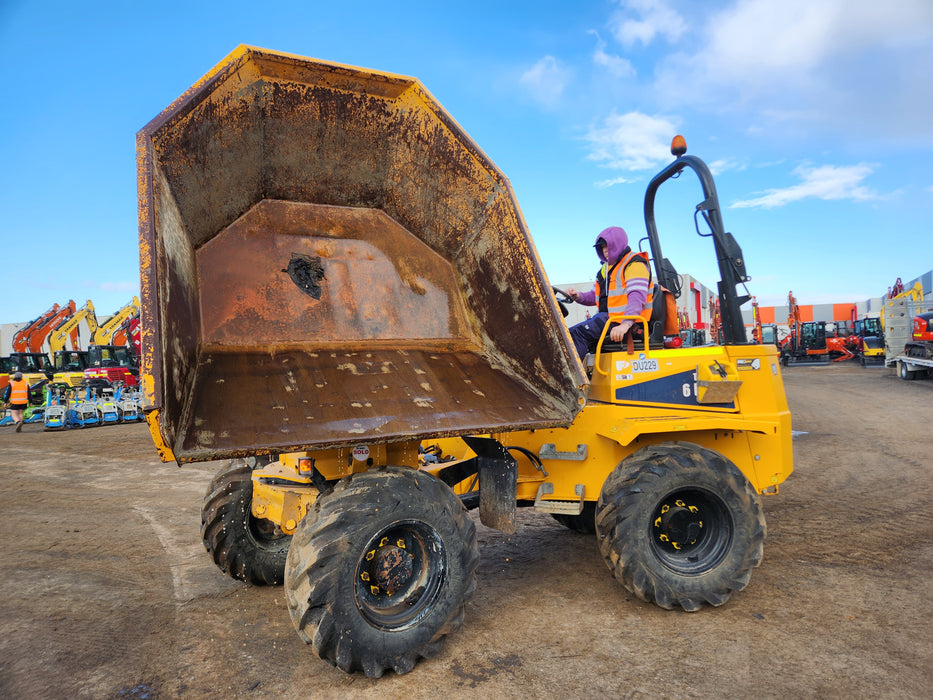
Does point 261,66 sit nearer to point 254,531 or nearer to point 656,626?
point 254,531

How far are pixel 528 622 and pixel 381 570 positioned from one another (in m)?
1.13

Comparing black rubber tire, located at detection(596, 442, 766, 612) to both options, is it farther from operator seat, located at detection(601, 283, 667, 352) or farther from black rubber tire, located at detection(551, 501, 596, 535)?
black rubber tire, located at detection(551, 501, 596, 535)

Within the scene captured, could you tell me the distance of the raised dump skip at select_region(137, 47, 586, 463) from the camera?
3.13 metres

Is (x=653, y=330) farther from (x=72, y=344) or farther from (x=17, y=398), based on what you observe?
(x=72, y=344)

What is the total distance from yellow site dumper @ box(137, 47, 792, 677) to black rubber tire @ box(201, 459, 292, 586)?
0.05ft

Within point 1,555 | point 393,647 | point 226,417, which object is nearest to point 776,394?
point 393,647

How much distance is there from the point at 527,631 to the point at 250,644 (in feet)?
5.31

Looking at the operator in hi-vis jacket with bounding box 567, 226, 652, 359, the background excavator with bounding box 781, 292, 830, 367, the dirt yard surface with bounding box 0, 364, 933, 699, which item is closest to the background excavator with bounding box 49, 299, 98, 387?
the dirt yard surface with bounding box 0, 364, 933, 699

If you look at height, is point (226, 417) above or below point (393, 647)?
above

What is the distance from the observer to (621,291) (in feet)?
15.1

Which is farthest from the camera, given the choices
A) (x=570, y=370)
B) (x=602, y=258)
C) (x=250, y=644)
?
(x=602, y=258)

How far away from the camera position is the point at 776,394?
4.35 metres

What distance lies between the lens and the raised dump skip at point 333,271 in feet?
10.3

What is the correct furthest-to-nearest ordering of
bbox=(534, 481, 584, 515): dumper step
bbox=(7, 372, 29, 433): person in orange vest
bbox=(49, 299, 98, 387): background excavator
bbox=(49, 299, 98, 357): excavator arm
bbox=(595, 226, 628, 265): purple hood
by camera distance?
bbox=(49, 299, 98, 357): excavator arm
bbox=(49, 299, 98, 387): background excavator
bbox=(7, 372, 29, 433): person in orange vest
bbox=(595, 226, 628, 265): purple hood
bbox=(534, 481, 584, 515): dumper step
